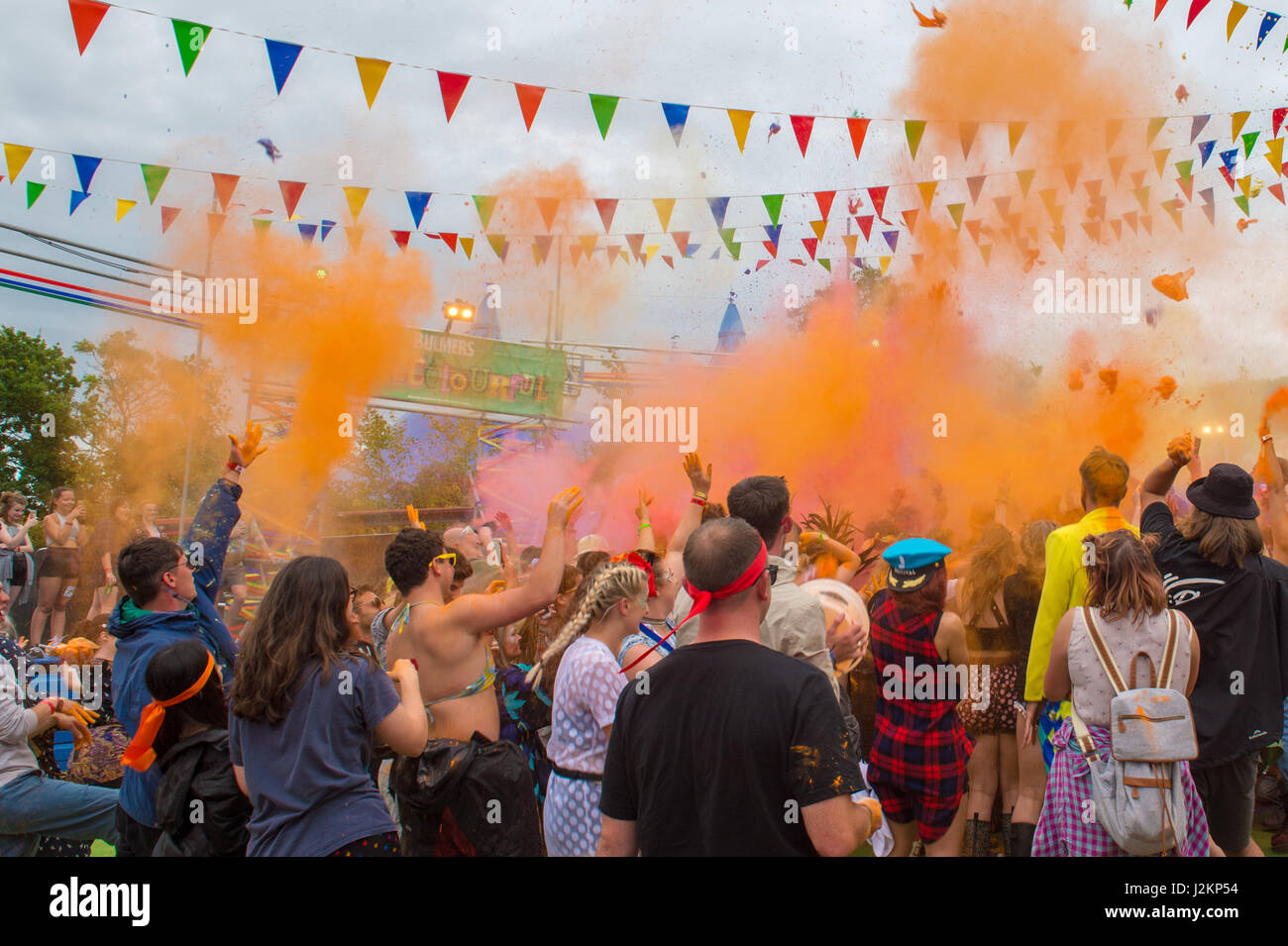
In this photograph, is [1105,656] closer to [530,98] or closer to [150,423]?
[530,98]

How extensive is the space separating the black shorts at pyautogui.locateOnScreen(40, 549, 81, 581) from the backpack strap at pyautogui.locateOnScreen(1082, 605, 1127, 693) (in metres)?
9.08

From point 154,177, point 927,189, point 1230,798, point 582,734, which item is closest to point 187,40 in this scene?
point 154,177

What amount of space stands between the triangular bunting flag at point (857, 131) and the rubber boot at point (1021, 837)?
17.7ft

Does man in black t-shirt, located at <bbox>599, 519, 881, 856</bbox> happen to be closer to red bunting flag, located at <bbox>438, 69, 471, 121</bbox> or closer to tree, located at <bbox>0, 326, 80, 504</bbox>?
red bunting flag, located at <bbox>438, 69, 471, 121</bbox>

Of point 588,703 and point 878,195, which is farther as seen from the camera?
point 878,195

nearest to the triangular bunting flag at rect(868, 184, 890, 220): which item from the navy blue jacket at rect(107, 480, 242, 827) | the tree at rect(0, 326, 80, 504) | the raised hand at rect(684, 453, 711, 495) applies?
the raised hand at rect(684, 453, 711, 495)

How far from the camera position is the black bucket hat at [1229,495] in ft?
12.2

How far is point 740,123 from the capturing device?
22.9 feet

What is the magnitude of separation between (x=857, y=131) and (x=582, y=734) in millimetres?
6103

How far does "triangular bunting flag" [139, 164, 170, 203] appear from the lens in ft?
24.7

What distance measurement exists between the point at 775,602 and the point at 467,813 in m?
1.39

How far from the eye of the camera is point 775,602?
10.6 feet

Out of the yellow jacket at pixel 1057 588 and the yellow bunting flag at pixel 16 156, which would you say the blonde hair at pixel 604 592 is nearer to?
the yellow jacket at pixel 1057 588

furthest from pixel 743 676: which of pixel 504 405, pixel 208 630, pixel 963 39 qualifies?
pixel 504 405
